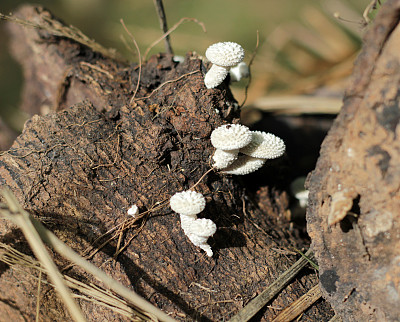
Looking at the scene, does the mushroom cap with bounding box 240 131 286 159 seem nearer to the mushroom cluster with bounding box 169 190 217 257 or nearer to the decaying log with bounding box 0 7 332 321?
the decaying log with bounding box 0 7 332 321

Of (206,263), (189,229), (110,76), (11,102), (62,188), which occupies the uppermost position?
(110,76)

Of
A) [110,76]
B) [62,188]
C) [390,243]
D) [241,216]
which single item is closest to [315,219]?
[390,243]

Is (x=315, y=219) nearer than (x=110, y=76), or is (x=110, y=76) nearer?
(x=315, y=219)

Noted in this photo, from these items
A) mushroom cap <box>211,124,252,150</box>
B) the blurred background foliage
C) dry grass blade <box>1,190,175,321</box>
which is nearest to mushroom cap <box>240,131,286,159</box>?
mushroom cap <box>211,124,252,150</box>

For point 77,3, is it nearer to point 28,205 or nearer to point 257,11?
point 257,11

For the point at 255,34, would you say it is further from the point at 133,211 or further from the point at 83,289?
the point at 83,289

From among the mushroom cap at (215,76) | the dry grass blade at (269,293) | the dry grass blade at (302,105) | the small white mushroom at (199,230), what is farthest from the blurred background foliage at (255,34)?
the small white mushroom at (199,230)
